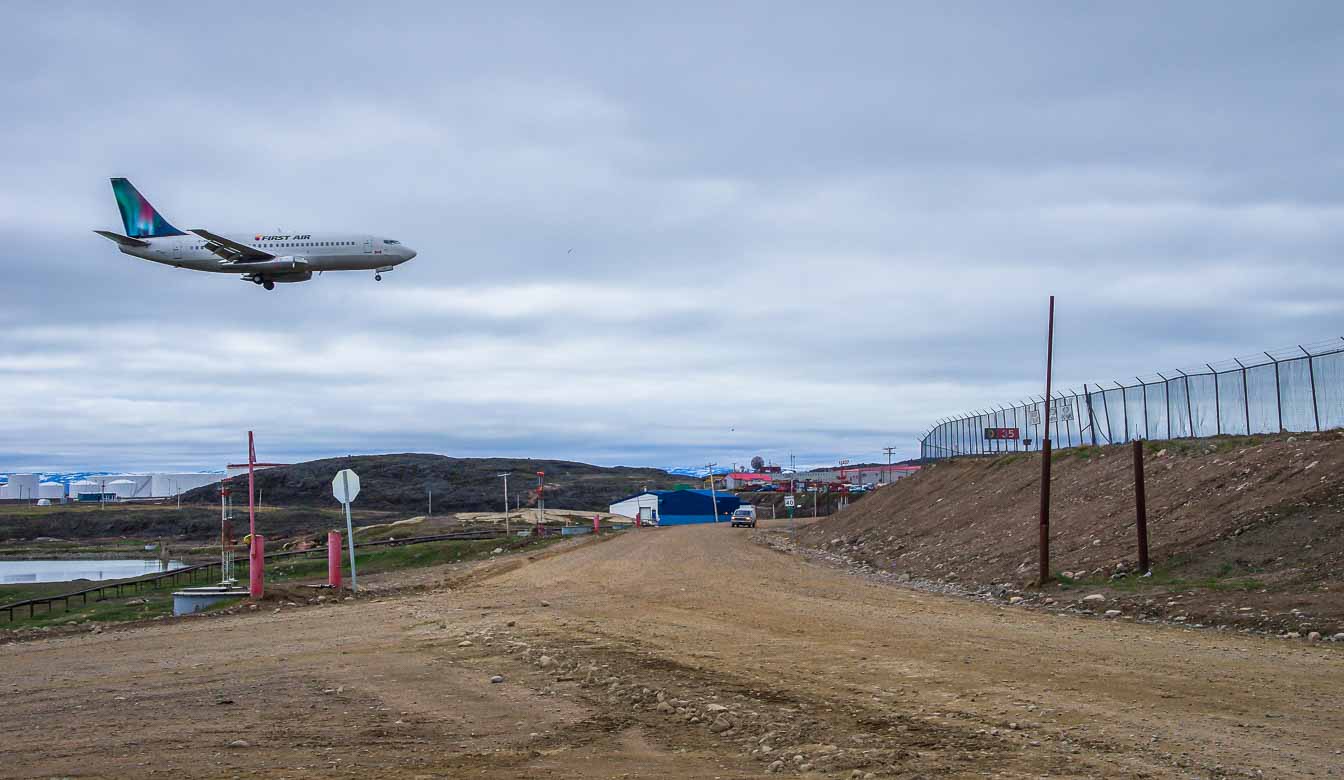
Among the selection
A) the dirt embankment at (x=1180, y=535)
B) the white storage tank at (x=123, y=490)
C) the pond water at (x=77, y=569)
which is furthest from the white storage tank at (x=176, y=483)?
the dirt embankment at (x=1180, y=535)

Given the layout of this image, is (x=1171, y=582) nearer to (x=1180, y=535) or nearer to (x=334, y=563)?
(x=1180, y=535)

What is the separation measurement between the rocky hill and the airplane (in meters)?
91.7

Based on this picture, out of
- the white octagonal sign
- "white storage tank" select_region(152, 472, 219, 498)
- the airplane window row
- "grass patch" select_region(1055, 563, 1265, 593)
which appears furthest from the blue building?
"white storage tank" select_region(152, 472, 219, 498)

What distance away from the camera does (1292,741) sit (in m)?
8.81

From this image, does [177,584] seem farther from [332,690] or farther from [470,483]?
[470,483]

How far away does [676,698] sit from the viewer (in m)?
11.2

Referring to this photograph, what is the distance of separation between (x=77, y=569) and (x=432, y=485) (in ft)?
260

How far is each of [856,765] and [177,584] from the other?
1730 inches

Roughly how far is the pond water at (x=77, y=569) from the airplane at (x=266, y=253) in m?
25.4

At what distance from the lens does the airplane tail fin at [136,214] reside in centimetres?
5675

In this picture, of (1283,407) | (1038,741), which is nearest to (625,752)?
(1038,741)

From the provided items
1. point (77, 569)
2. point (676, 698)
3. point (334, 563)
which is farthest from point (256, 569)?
point (77, 569)

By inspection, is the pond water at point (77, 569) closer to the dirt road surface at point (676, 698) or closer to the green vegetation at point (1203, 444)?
the green vegetation at point (1203, 444)

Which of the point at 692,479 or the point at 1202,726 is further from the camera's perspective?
the point at 692,479
